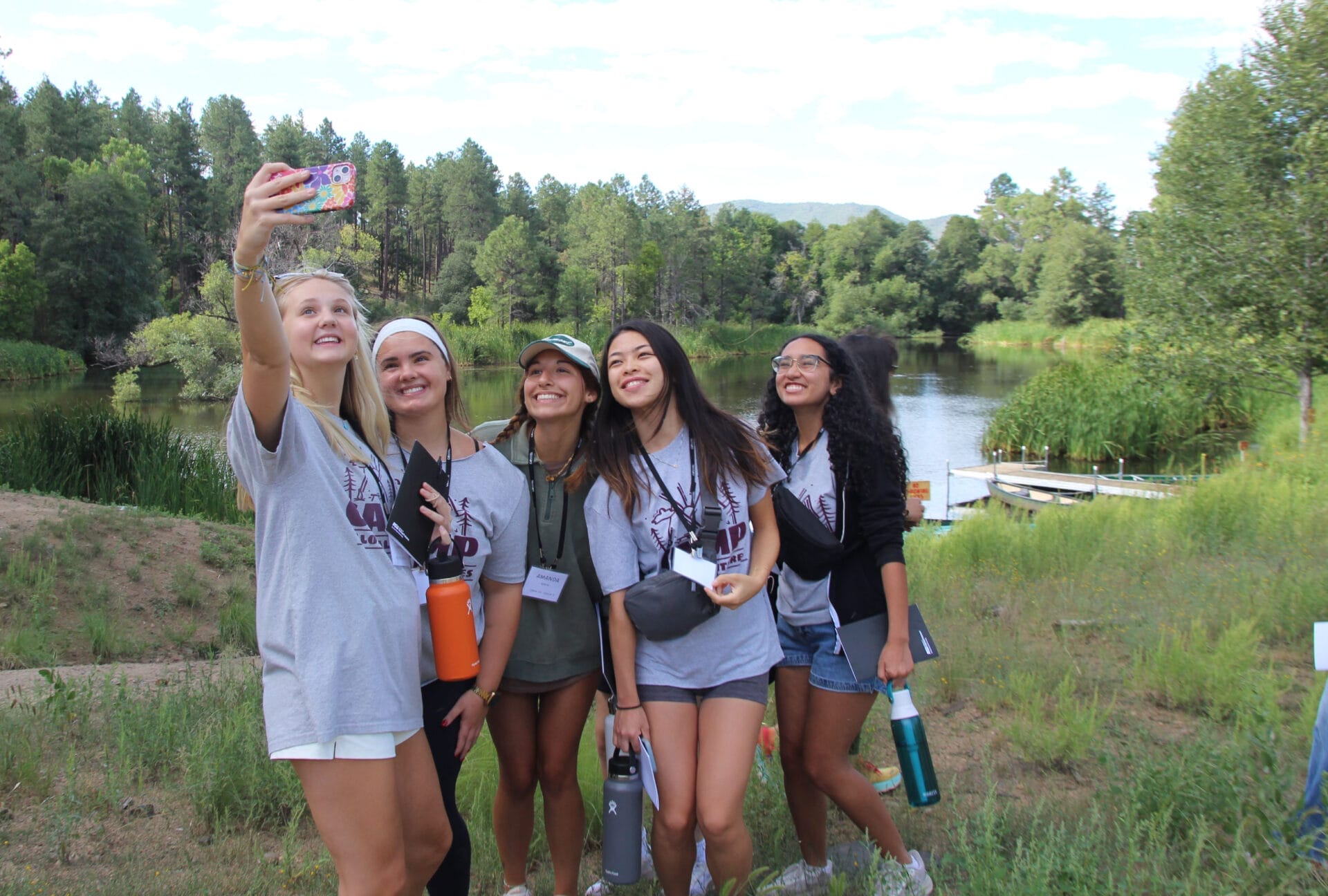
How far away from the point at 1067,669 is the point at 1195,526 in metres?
4.50

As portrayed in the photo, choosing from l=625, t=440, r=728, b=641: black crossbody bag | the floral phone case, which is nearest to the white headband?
the floral phone case

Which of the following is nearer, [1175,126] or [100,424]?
[100,424]

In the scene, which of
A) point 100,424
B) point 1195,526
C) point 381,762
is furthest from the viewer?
point 100,424

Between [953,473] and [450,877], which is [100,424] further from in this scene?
[953,473]

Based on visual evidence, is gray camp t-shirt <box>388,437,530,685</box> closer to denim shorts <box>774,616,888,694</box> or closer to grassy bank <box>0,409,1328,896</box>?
denim shorts <box>774,616,888,694</box>

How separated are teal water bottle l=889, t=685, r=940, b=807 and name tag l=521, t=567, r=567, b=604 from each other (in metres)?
1.08

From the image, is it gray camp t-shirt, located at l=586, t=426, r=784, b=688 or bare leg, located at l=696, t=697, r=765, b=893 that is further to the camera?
gray camp t-shirt, located at l=586, t=426, r=784, b=688

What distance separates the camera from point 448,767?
2426 mm

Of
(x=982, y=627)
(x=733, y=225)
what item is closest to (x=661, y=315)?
(x=733, y=225)

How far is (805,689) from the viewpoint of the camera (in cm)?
296

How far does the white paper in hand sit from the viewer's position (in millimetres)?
2557

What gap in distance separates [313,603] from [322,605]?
17 millimetres

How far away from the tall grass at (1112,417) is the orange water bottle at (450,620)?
20981 millimetres

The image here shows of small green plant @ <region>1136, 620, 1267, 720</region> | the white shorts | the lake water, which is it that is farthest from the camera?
the lake water
